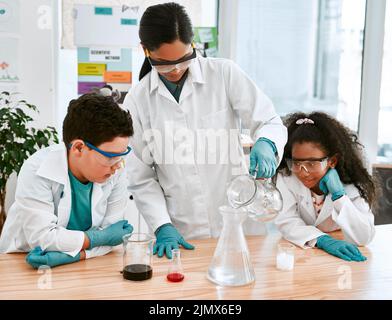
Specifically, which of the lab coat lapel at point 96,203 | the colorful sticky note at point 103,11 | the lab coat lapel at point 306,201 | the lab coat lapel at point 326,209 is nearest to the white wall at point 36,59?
the colorful sticky note at point 103,11

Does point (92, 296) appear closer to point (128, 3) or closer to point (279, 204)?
point (279, 204)

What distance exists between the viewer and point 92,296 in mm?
1223

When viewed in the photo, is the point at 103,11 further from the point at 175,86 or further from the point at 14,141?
the point at 175,86

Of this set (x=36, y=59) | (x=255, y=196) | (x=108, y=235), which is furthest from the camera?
(x=36, y=59)

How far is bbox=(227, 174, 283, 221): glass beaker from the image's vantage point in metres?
1.42

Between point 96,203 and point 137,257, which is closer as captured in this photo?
point 137,257

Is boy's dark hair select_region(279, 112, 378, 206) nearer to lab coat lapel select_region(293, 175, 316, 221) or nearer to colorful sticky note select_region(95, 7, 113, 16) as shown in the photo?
lab coat lapel select_region(293, 175, 316, 221)

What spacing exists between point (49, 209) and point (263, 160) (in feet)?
2.44

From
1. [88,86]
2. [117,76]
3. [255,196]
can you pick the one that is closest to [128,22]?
[117,76]

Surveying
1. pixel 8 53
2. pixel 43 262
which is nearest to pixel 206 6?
pixel 8 53

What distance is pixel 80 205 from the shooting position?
158cm

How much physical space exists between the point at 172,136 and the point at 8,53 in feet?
6.00

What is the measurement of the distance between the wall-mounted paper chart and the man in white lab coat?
1.55 metres

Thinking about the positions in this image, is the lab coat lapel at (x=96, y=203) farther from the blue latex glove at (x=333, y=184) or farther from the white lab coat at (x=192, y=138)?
the blue latex glove at (x=333, y=184)
